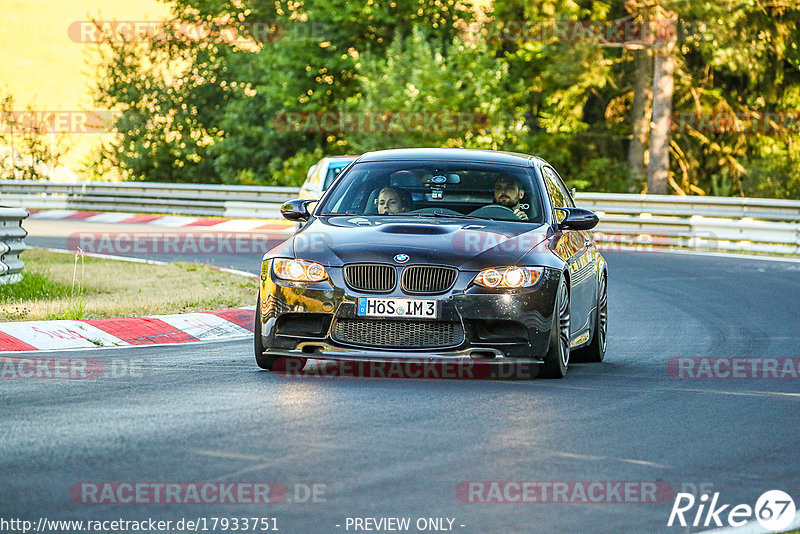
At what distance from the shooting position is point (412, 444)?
23.3 ft

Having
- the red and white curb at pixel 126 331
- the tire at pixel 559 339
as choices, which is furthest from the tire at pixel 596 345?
the red and white curb at pixel 126 331

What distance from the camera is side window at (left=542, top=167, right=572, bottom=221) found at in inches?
426

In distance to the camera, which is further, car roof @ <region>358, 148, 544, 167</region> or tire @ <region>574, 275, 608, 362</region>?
tire @ <region>574, 275, 608, 362</region>

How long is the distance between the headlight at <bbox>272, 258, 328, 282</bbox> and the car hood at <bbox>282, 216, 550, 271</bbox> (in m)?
0.05

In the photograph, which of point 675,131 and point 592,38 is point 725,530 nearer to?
point 592,38

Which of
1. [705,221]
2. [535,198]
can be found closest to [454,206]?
[535,198]

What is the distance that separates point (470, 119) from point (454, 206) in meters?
26.8

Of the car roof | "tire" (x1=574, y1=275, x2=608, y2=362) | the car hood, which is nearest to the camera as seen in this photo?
the car hood

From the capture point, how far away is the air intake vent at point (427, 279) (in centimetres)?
918
